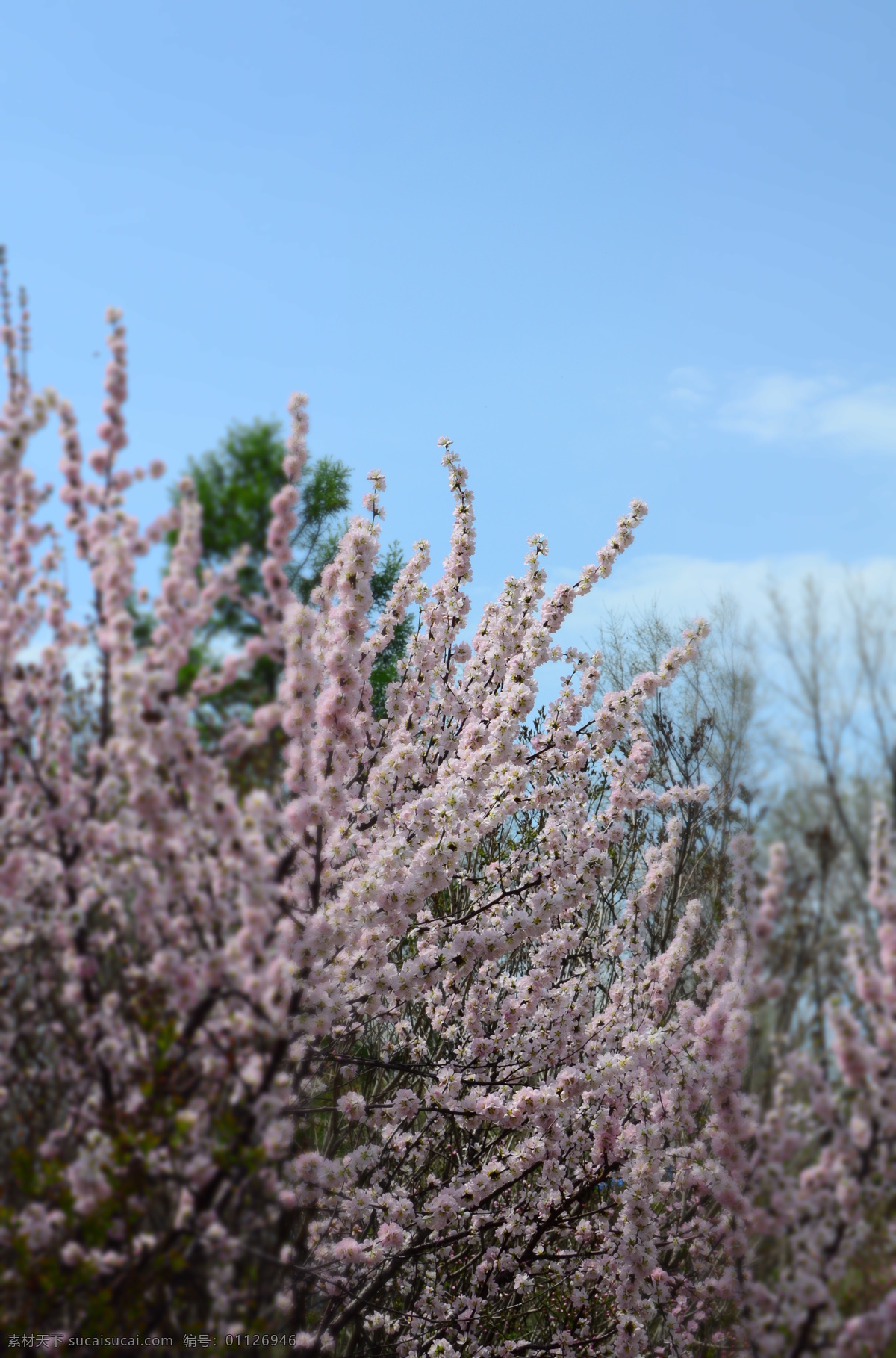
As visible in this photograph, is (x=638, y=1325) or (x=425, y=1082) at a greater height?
(x=425, y=1082)

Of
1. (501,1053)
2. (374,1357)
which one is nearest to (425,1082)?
(501,1053)

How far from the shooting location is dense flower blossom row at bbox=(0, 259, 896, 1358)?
305 cm

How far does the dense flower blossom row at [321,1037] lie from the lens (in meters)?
3.05

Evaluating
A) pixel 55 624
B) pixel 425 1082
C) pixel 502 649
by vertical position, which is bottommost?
pixel 425 1082

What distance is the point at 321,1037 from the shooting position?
4980 millimetres

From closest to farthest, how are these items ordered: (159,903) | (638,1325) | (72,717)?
(159,903)
(72,717)
(638,1325)

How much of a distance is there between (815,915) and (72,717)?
8.06 feet

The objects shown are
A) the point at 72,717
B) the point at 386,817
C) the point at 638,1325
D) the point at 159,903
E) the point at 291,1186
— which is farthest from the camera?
the point at 386,817

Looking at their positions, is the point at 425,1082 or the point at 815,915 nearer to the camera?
the point at 815,915

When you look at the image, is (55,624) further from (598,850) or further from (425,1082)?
(425,1082)

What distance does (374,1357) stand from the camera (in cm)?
621

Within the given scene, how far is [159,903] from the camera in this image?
321cm

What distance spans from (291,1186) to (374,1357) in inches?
109

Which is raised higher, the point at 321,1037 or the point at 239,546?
the point at 239,546
